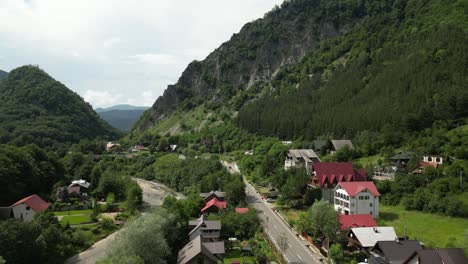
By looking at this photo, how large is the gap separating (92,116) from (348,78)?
137 metres

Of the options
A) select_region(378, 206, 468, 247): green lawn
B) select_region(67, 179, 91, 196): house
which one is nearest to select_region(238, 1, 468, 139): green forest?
select_region(378, 206, 468, 247): green lawn

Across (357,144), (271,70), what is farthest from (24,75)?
(357,144)

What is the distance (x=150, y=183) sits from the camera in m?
98.0

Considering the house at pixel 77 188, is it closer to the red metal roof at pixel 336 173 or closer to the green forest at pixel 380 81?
the red metal roof at pixel 336 173

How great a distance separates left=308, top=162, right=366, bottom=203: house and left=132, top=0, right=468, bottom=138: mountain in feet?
69.9

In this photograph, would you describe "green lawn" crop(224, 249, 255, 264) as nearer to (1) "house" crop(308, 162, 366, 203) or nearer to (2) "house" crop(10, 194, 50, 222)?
(1) "house" crop(308, 162, 366, 203)

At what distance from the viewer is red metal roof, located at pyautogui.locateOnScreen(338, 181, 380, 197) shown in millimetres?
52094

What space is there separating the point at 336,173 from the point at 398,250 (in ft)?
88.3

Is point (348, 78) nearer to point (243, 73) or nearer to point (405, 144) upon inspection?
point (405, 144)

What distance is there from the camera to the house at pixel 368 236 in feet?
131

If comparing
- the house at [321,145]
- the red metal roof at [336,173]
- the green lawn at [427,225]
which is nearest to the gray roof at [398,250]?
the green lawn at [427,225]

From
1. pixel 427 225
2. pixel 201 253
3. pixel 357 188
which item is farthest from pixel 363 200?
pixel 201 253

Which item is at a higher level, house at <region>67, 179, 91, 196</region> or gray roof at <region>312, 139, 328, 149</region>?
gray roof at <region>312, 139, 328, 149</region>

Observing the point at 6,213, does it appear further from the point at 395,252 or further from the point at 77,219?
the point at 395,252
